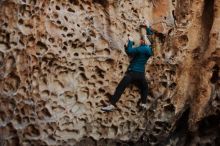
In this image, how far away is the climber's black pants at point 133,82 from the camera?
5877 millimetres

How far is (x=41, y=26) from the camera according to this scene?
17.8 ft

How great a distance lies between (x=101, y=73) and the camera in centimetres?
584

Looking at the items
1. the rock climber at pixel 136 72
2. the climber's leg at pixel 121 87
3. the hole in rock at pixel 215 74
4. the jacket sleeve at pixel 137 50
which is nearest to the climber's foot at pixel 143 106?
the rock climber at pixel 136 72

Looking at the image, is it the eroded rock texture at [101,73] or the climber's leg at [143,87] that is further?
the climber's leg at [143,87]

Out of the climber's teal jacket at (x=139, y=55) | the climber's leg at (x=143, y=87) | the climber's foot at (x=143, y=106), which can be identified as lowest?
the climber's foot at (x=143, y=106)

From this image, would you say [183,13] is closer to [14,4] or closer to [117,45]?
[117,45]

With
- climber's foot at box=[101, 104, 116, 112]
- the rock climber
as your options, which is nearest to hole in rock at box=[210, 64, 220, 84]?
the rock climber

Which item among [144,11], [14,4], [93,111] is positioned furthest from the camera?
[144,11]

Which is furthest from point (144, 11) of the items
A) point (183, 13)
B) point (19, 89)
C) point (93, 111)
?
point (19, 89)

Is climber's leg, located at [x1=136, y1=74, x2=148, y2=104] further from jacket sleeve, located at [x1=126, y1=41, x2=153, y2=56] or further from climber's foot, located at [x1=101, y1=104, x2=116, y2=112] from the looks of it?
climber's foot, located at [x1=101, y1=104, x2=116, y2=112]

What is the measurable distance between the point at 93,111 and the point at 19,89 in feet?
3.20

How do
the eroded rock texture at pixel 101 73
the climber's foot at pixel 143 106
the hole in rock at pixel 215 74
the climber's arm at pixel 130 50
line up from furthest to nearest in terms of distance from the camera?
the hole in rock at pixel 215 74, the climber's foot at pixel 143 106, the climber's arm at pixel 130 50, the eroded rock texture at pixel 101 73

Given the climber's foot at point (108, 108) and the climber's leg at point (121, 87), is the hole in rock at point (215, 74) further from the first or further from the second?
the climber's foot at point (108, 108)

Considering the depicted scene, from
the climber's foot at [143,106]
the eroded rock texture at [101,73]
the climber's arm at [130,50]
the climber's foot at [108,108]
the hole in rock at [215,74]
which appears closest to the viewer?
the eroded rock texture at [101,73]
